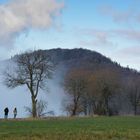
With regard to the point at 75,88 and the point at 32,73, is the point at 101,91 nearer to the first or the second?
the point at 75,88

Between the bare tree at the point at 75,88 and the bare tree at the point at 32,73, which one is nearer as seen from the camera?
the bare tree at the point at 32,73

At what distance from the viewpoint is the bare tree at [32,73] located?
298ft

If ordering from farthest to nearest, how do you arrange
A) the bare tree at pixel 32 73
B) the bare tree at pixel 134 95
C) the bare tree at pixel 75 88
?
the bare tree at pixel 134 95 < the bare tree at pixel 75 88 < the bare tree at pixel 32 73

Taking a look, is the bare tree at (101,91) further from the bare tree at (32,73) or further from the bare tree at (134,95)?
the bare tree at (32,73)

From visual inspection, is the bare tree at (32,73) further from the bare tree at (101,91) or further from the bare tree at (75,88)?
the bare tree at (101,91)

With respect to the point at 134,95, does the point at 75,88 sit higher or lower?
lower

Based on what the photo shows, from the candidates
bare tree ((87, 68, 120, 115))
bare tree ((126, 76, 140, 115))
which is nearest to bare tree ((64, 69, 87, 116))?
bare tree ((87, 68, 120, 115))

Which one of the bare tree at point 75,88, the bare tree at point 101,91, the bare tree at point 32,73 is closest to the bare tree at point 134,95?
the bare tree at point 101,91

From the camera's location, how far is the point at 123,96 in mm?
146000

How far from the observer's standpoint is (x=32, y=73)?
90.8 meters

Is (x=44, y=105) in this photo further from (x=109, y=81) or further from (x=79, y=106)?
(x=109, y=81)

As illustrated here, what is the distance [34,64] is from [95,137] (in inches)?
2474

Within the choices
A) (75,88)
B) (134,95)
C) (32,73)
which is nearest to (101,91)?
(75,88)

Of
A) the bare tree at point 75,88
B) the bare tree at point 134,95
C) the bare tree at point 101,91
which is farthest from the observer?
the bare tree at point 134,95
